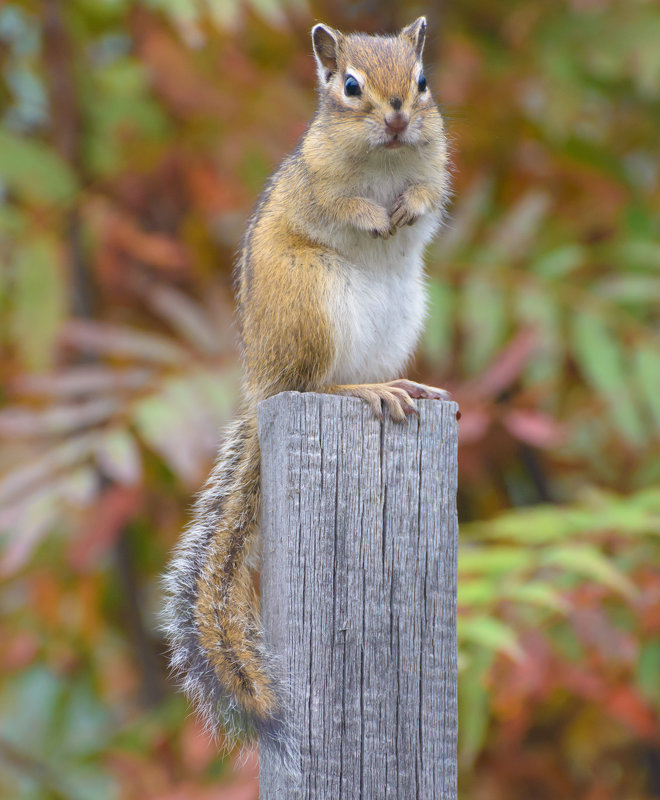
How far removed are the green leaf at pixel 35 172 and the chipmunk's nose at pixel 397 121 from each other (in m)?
1.62

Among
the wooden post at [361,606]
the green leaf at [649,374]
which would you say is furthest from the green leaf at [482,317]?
the wooden post at [361,606]

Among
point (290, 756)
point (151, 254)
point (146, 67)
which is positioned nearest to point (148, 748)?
point (151, 254)

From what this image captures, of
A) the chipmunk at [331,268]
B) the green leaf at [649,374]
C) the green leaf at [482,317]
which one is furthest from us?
the green leaf at [482,317]

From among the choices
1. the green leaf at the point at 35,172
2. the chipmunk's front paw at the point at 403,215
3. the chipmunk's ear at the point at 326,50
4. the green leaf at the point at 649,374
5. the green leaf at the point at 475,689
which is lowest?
the green leaf at the point at 475,689

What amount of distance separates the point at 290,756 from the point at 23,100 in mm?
3102

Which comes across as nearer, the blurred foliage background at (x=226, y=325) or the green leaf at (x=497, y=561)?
the green leaf at (x=497, y=561)

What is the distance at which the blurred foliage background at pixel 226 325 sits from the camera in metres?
2.92

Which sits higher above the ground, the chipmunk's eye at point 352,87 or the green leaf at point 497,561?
the chipmunk's eye at point 352,87

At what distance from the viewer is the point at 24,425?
282 centimetres

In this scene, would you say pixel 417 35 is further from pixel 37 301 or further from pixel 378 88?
pixel 37 301

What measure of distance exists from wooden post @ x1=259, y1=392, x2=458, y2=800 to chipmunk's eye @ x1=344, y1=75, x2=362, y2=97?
0.84 m

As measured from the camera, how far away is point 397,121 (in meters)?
2.13

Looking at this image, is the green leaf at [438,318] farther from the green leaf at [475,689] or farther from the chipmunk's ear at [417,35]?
the green leaf at [475,689]

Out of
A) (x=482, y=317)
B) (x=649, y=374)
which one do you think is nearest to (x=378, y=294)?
(x=482, y=317)
